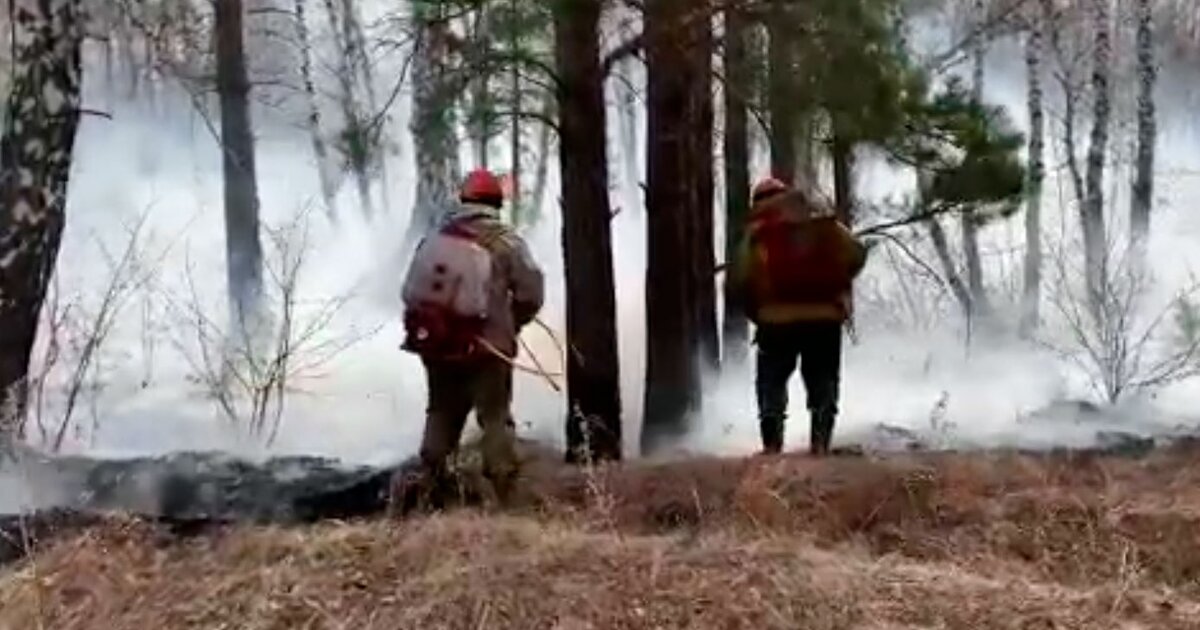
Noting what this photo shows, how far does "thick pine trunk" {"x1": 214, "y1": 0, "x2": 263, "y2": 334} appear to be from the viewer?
17031 mm

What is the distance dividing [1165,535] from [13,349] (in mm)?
6081

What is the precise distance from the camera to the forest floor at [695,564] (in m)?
5.04

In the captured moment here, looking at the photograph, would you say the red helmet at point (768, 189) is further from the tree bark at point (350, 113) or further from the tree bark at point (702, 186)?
the tree bark at point (350, 113)

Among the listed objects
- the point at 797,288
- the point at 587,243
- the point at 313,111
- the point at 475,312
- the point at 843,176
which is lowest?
the point at 475,312

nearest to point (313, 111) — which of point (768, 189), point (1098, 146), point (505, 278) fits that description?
point (1098, 146)

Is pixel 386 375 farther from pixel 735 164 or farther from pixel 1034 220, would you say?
pixel 1034 220

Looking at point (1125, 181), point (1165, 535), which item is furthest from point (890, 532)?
point (1125, 181)

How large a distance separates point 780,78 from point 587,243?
5.31ft

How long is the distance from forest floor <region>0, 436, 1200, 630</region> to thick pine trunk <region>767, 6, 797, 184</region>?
3.34m

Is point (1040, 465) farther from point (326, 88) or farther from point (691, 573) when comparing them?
point (326, 88)

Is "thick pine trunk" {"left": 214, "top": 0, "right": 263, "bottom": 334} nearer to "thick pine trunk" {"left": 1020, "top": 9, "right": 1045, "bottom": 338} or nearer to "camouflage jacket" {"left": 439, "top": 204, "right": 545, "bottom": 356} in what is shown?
"thick pine trunk" {"left": 1020, "top": 9, "right": 1045, "bottom": 338}

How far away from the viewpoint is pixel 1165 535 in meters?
6.08

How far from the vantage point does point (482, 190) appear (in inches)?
278

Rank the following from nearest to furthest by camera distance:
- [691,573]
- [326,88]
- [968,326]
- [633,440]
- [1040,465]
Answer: [691,573] → [1040,465] → [633,440] → [968,326] → [326,88]
